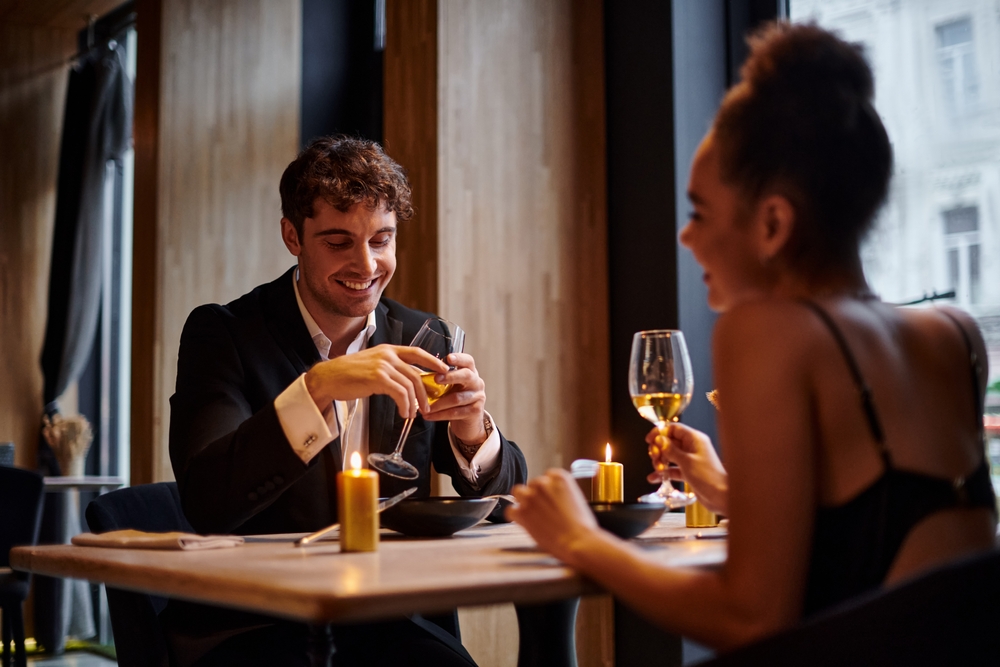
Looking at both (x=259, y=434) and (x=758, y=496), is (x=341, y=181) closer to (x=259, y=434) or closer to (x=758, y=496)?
(x=259, y=434)

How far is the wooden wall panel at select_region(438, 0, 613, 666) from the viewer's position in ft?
11.2

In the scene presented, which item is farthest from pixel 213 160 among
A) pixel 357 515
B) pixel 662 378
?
pixel 357 515

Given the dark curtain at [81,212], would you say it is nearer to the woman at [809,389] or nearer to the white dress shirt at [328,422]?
the white dress shirt at [328,422]

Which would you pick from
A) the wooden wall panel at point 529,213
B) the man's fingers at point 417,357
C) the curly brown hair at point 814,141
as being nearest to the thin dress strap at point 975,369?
the curly brown hair at point 814,141

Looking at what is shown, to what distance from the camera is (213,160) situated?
15.3 feet

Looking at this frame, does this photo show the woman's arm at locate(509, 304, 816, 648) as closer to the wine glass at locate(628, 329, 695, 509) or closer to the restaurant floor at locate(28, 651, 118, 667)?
the wine glass at locate(628, 329, 695, 509)

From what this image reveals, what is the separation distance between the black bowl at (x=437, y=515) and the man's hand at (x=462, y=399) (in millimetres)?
221

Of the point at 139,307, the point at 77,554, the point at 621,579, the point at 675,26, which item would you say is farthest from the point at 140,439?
the point at 621,579

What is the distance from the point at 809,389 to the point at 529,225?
104 inches

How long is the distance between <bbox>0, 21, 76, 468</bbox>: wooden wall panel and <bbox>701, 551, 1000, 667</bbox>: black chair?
618 centimetres

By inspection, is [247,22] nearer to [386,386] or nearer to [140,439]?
[140,439]

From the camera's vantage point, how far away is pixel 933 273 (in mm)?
2932

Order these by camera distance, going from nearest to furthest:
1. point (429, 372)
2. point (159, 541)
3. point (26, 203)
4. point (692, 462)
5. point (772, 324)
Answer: point (772, 324) < point (159, 541) < point (692, 462) < point (429, 372) < point (26, 203)

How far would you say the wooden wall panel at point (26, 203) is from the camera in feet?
20.3
